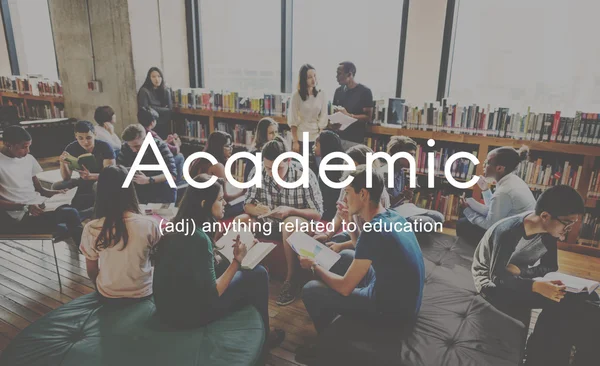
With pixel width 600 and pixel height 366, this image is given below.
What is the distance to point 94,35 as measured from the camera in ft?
20.3

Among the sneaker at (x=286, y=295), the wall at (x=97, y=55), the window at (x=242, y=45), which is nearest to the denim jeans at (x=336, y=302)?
the sneaker at (x=286, y=295)

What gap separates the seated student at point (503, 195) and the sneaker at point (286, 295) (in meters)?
1.43

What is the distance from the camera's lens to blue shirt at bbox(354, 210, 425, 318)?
75.4 inches

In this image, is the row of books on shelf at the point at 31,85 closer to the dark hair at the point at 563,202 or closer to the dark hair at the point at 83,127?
the dark hair at the point at 83,127

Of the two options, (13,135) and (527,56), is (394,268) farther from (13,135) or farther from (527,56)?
(527,56)

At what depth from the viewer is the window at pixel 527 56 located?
4.02 m

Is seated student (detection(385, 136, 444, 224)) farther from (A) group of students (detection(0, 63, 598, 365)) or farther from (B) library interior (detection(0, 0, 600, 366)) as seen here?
(A) group of students (detection(0, 63, 598, 365))

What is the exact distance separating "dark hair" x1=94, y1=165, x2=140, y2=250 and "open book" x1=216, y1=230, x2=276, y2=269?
0.61 m

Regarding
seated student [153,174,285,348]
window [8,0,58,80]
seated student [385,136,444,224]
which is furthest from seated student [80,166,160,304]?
window [8,0,58,80]

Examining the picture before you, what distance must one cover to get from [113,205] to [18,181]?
194 cm

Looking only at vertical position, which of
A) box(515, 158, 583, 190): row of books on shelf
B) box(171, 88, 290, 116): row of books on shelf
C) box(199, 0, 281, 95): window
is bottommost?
box(515, 158, 583, 190): row of books on shelf

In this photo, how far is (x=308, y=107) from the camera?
4621mm

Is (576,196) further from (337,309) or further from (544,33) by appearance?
(544,33)

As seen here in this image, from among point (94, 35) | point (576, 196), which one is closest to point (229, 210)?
point (576, 196)
